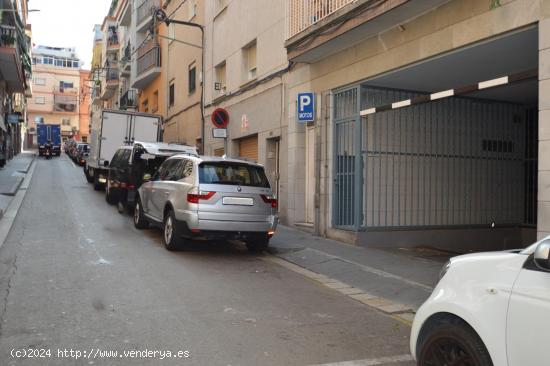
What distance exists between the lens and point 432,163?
11633 millimetres

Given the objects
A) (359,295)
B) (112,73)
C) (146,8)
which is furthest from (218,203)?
(112,73)

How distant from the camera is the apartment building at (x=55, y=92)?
258ft

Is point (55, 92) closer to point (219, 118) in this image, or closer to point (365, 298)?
point (219, 118)

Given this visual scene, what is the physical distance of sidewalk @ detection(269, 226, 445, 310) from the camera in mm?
7016

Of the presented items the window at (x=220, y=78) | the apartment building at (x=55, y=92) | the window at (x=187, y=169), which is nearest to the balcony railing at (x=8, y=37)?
the window at (x=220, y=78)

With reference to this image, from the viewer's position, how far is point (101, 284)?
22.1ft

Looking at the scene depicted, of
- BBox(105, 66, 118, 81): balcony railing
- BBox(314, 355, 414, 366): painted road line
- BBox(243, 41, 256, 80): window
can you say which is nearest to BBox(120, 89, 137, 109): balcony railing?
BBox(105, 66, 118, 81): balcony railing

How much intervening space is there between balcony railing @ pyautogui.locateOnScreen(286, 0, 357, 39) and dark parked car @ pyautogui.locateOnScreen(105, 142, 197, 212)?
3909 millimetres

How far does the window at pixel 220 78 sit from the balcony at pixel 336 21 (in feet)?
21.6

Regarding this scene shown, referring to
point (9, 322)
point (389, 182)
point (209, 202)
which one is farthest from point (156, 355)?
point (389, 182)

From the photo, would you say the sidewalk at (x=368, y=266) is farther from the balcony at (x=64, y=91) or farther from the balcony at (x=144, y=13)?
the balcony at (x=64, y=91)

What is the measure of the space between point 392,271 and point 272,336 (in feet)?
11.6

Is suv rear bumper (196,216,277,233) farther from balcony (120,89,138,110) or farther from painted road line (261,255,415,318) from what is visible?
balcony (120,89,138,110)

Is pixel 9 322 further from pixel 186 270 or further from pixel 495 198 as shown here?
pixel 495 198
